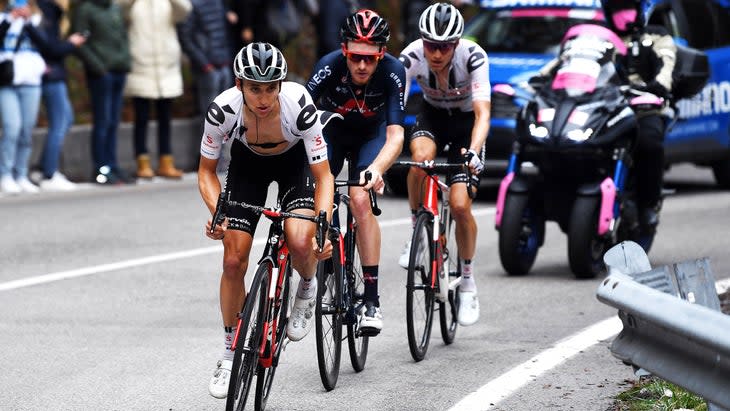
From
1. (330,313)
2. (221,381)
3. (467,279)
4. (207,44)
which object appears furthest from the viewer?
(207,44)

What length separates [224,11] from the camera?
1819 cm

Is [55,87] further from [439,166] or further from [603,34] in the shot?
[439,166]

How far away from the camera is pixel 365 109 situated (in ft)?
27.6

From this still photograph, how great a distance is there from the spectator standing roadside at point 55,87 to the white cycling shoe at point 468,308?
25.0 ft

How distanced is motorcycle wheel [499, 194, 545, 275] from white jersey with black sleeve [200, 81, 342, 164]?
162 inches

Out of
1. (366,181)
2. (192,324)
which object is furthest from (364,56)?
(192,324)

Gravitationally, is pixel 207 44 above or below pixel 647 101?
below

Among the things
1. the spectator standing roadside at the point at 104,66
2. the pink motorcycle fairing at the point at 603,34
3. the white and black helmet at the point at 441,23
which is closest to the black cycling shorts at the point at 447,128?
the white and black helmet at the point at 441,23

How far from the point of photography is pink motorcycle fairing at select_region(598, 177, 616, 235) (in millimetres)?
10867

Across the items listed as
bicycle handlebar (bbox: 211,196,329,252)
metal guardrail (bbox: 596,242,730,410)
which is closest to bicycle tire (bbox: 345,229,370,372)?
bicycle handlebar (bbox: 211,196,329,252)

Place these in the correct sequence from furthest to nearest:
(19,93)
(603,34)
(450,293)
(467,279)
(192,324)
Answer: (19,93)
(603,34)
(192,324)
(467,279)
(450,293)

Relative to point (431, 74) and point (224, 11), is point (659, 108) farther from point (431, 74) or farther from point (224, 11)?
point (224, 11)

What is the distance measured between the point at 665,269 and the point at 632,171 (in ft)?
19.7

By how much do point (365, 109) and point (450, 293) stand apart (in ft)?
4.26
